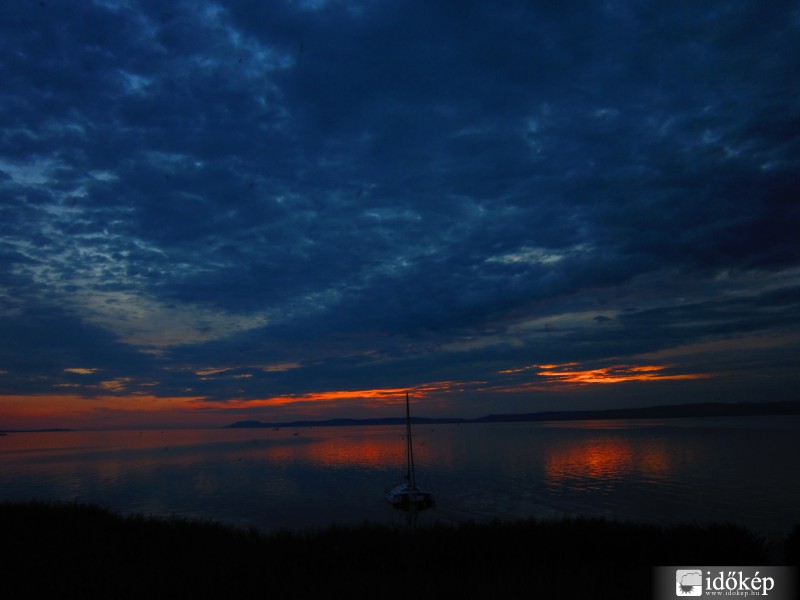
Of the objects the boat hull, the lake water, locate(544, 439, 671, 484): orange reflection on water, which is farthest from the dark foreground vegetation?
locate(544, 439, 671, 484): orange reflection on water

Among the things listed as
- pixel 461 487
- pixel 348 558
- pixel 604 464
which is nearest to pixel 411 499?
pixel 461 487

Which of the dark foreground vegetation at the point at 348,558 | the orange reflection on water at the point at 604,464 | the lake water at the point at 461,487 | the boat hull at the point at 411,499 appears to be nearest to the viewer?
the dark foreground vegetation at the point at 348,558

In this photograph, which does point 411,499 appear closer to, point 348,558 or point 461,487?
point 461,487

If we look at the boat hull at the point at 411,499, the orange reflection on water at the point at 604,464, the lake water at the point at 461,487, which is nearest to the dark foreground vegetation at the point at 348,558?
the lake water at the point at 461,487

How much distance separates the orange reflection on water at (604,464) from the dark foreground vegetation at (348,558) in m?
44.1

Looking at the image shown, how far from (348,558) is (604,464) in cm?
7661

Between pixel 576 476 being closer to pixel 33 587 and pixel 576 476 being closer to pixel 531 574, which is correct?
pixel 531 574

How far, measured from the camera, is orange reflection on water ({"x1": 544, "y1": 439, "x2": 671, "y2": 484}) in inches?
2844

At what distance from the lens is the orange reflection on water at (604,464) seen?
7225cm

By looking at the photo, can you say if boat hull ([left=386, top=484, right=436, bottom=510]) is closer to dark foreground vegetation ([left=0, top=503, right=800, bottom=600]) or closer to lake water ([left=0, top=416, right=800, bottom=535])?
lake water ([left=0, top=416, right=800, bottom=535])

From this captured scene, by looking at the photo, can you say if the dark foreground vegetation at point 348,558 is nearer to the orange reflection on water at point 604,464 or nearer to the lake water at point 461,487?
the lake water at point 461,487

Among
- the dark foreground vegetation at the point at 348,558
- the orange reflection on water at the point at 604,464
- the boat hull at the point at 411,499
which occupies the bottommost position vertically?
the orange reflection on water at the point at 604,464

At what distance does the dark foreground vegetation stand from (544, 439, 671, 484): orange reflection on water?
44.1 metres

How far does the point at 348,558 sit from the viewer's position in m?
20.1
